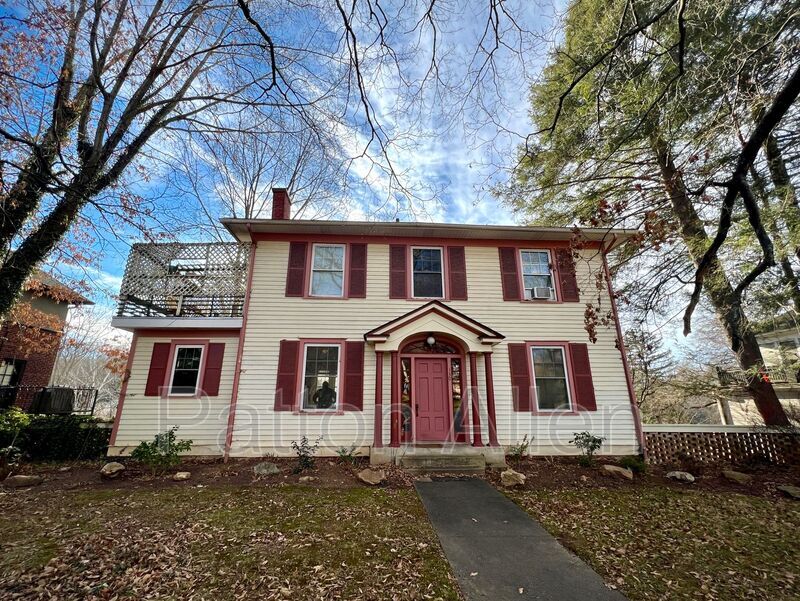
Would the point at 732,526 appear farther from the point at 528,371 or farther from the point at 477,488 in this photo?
the point at 528,371

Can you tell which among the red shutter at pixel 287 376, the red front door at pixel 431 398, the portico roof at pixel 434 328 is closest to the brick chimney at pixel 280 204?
the red shutter at pixel 287 376

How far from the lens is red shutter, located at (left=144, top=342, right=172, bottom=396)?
8.08 m

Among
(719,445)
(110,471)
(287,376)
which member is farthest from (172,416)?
(719,445)

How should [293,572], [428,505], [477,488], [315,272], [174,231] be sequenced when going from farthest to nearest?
[315,272] → [174,231] → [477,488] → [428,505] → [293,572]

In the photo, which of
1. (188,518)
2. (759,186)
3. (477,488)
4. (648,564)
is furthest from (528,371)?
(188,518)

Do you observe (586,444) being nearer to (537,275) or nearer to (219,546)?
(537,275)

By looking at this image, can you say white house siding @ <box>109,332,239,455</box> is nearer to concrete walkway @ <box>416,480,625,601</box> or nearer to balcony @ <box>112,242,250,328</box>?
balcony @ <box>112,242,250,328</box>

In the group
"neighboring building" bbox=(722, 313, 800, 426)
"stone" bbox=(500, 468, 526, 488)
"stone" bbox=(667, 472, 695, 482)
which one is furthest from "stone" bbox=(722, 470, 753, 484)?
"stone" bbox=(500, 468, 526, 488)

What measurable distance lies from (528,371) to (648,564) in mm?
4822

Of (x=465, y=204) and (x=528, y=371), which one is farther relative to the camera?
(x=528, y=371)

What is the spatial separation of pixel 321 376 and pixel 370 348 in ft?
4.52

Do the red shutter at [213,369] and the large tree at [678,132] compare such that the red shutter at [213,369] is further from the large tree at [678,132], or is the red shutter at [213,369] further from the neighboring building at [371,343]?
the large tree at [678,132]

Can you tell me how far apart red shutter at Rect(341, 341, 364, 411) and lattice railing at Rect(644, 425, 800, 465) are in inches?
282

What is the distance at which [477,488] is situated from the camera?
6.13 meters
